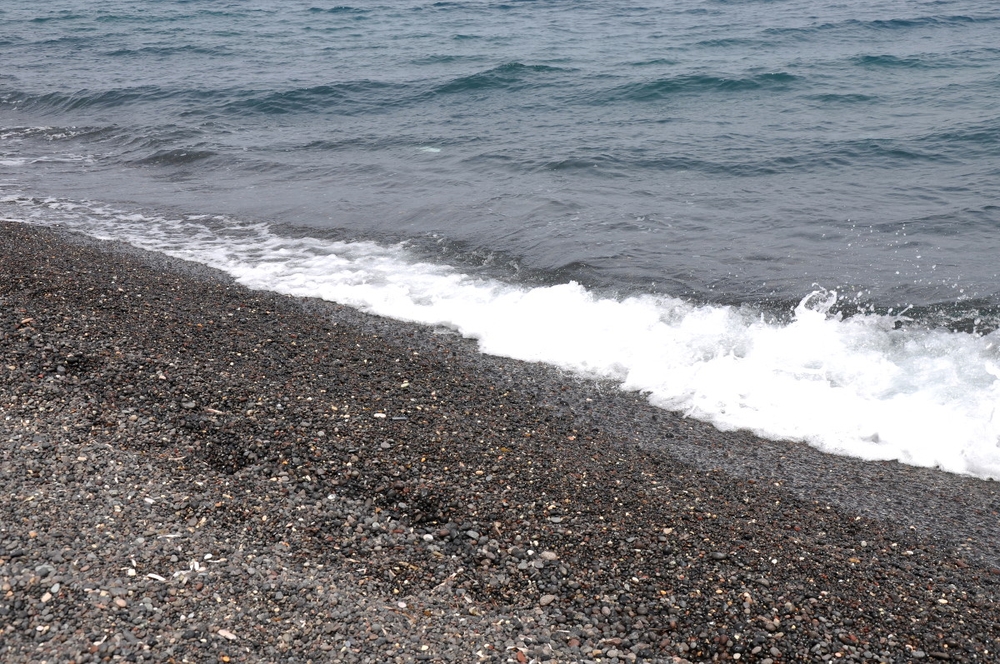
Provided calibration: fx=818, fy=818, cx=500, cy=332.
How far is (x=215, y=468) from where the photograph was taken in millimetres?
5551

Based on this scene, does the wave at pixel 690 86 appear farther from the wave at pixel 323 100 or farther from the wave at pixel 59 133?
the wave at pixel 59 133

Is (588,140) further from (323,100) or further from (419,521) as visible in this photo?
(419,521)

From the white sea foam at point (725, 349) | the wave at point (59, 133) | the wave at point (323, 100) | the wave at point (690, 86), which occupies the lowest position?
the white sea foam at point (725, 349)

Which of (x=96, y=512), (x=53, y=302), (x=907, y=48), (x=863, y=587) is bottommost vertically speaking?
(x=863, y=587)

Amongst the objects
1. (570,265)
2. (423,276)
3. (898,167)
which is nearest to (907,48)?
(898,167)

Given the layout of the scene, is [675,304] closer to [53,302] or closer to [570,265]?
[570,265]

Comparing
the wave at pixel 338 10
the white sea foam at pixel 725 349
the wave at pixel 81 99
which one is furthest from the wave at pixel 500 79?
the wave at pixel 338 10

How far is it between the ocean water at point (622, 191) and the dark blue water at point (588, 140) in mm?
80

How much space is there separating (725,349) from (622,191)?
6206 millimetres

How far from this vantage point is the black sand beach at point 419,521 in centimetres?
436

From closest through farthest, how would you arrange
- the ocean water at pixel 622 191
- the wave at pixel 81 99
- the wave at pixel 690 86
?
the ocean water at pixel 622 191 < the wave at pixel 690 86 < the wave at pixel 81 99

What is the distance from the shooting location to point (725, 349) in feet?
27.7

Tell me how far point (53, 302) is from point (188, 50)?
23.9 m

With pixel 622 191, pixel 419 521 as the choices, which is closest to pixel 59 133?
pixel 622 191
